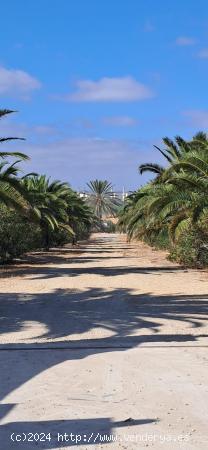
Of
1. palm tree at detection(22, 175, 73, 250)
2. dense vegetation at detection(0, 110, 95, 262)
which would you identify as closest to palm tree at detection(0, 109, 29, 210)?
dense vegetation at detection(0, 110, 95, 262)

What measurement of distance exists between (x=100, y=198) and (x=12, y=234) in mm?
80776

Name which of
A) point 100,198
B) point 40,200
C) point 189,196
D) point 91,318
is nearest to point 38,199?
point 40,200

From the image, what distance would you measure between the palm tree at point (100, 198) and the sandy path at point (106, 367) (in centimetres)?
8987

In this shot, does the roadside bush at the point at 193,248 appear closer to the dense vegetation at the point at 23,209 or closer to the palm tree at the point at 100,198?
the dense vegetation at the point at 23,209

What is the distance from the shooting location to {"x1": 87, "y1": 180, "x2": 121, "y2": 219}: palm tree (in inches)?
4094

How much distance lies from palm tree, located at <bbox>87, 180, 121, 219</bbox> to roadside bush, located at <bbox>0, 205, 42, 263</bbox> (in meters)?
76.4

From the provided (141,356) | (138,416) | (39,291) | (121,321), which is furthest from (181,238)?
(138,416)

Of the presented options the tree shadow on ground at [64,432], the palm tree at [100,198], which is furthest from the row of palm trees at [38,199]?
the palm tree at [100,198]

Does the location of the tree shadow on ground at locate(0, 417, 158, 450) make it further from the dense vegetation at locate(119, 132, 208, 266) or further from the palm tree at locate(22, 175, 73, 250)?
the palm tree at locate(22, 175, 73, 250)

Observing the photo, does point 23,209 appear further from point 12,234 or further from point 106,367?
point 106,367

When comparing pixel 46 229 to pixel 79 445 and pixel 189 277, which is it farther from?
pixel 79 445

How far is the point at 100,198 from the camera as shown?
10519 centimetres

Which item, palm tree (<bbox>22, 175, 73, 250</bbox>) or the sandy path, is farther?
palm tree (<bbox>22, 175, 73, 250</bbox>)

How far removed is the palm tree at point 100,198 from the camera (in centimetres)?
10399
